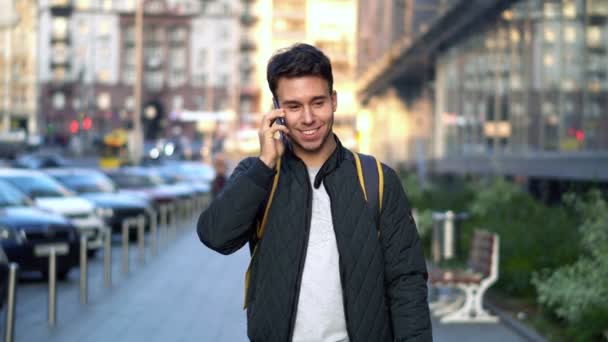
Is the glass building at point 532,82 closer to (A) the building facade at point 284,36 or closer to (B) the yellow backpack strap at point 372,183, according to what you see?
(B) the yellow backpack strap at point 372,183

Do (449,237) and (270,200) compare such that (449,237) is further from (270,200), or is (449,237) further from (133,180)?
(133,180)

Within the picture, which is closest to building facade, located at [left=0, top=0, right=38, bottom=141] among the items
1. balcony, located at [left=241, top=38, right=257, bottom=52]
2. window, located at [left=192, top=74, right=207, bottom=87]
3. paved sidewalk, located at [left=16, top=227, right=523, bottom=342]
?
window, located at [left=192, top=74, right=207, bottom=87]

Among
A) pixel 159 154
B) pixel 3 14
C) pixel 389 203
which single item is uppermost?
pixel 3 14

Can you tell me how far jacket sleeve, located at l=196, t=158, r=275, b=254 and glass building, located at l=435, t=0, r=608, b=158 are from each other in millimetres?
17665

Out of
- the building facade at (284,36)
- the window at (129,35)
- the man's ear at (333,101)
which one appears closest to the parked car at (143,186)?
the man's ear at (333,101)

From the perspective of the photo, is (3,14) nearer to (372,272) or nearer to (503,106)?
(372,272)

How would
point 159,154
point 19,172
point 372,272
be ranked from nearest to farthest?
point 372,272 → point 19,172 → point 159,154

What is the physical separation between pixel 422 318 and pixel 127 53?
430ft

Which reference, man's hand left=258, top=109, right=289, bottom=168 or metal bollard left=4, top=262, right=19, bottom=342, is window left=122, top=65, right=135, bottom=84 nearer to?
metal bollard left=4, top=262, right=19, bottom=342

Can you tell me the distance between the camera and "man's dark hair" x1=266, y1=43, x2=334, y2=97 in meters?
4.28

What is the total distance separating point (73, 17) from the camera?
134750mm

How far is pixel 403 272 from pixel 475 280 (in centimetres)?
910

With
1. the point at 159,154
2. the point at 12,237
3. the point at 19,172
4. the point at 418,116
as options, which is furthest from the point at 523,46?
the point at 159,154

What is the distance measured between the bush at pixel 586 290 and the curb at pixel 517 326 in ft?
1.08
